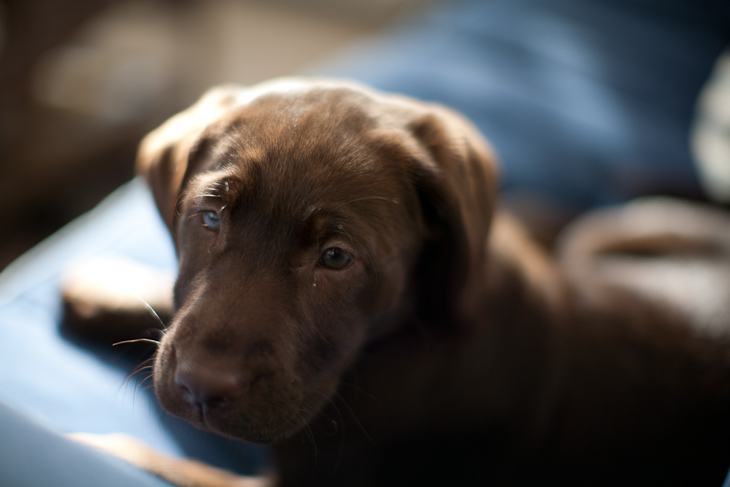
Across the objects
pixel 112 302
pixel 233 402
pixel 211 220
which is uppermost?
pixel 211 220

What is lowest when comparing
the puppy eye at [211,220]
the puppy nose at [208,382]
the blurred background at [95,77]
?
the blurred background at [95,77]

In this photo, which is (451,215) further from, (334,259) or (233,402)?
(233,402)

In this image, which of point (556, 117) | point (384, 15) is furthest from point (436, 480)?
point (384, 15)

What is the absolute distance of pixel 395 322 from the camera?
1504mm

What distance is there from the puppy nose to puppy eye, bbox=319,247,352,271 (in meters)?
0.33

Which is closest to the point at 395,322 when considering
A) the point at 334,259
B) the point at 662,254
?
the point at 334,259

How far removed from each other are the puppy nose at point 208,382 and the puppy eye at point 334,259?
33 cm

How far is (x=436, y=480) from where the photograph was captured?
1641 millimetres

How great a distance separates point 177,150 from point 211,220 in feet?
0.97

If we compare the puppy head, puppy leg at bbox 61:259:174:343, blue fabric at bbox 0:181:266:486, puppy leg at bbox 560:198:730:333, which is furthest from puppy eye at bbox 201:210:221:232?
puppy leg at bbox 560:198:730:333

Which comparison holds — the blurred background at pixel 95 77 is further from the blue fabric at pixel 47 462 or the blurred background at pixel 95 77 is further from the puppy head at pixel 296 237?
the blue fabric at pixel 47 462

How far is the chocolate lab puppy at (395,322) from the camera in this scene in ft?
3.91

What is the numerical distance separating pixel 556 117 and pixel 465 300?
1.86 meters

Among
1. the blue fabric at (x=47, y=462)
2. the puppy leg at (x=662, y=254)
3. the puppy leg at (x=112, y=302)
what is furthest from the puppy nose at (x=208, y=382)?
the puppy leg at (x=662, y=254)
